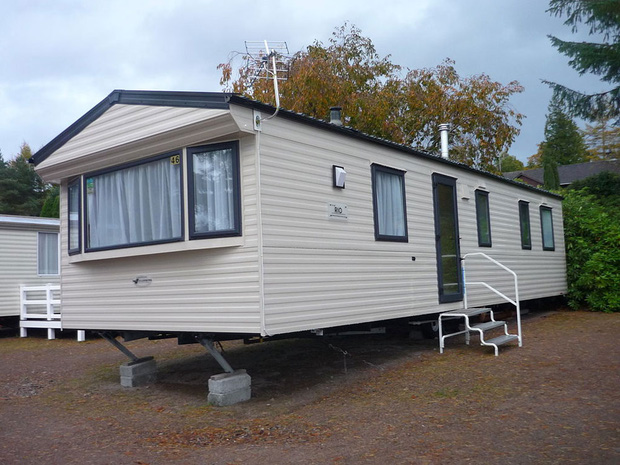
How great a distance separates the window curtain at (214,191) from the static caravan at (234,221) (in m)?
0.01

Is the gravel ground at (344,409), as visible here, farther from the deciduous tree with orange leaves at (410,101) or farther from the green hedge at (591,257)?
the deciduous tree with orange leaves at (410,101)

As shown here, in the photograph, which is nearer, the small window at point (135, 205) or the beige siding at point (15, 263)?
the small window at point (135, 205)

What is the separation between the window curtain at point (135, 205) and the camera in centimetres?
630

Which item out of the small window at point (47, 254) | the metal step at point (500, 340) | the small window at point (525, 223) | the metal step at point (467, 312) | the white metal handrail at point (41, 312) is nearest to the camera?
the metal step at point (500, 340)

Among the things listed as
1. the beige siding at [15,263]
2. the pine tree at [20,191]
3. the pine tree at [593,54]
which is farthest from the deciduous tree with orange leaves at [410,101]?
the pine tree at [20,191]

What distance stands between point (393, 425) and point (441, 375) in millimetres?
1953

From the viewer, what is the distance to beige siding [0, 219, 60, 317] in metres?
13.7

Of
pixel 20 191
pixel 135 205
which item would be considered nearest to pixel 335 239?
pixel 135 205

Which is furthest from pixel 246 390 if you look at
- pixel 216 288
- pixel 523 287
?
pixel 523 287

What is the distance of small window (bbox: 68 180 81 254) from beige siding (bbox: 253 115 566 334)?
301 centimetres

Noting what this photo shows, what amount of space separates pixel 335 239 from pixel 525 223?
6482mm

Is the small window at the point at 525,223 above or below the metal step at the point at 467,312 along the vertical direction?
above

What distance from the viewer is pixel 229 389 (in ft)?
19.9

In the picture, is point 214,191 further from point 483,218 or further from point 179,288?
point 483,218
